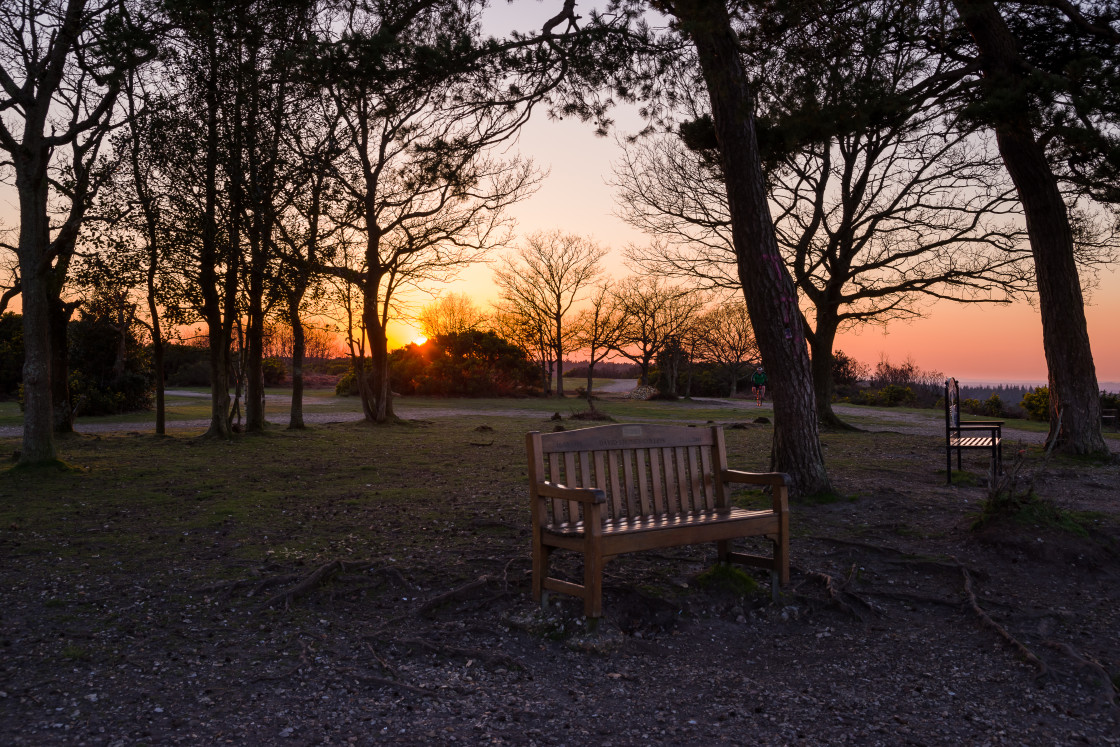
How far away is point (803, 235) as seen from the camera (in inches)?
749

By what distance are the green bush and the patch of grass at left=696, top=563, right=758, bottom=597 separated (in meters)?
25.0

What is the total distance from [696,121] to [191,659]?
9375 millimetres

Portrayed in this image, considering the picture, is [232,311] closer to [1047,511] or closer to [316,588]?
[316,588]

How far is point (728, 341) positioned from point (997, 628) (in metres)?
43.7

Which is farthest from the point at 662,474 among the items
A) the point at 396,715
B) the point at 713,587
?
the point at 396,715

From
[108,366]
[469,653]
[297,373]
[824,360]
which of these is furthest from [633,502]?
[108,366]

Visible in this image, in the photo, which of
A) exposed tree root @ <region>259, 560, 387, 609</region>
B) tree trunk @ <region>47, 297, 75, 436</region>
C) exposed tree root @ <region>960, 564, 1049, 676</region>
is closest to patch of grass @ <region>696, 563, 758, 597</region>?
exposed tree root @ <region>960, 564, 1049, 676</region>

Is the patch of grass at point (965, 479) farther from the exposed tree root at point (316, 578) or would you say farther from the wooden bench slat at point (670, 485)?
the exposed tree root at point (316, 578)

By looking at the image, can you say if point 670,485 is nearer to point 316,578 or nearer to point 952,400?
point 316,578

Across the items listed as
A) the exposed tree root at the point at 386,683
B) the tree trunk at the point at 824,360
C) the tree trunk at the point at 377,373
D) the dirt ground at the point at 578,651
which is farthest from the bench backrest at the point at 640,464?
the tree trunk at the point at 377,373

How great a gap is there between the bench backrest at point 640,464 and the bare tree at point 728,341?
40.4m

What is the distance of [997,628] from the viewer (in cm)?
438

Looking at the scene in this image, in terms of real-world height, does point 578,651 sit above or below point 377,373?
below

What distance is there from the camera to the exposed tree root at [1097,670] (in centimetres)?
356
